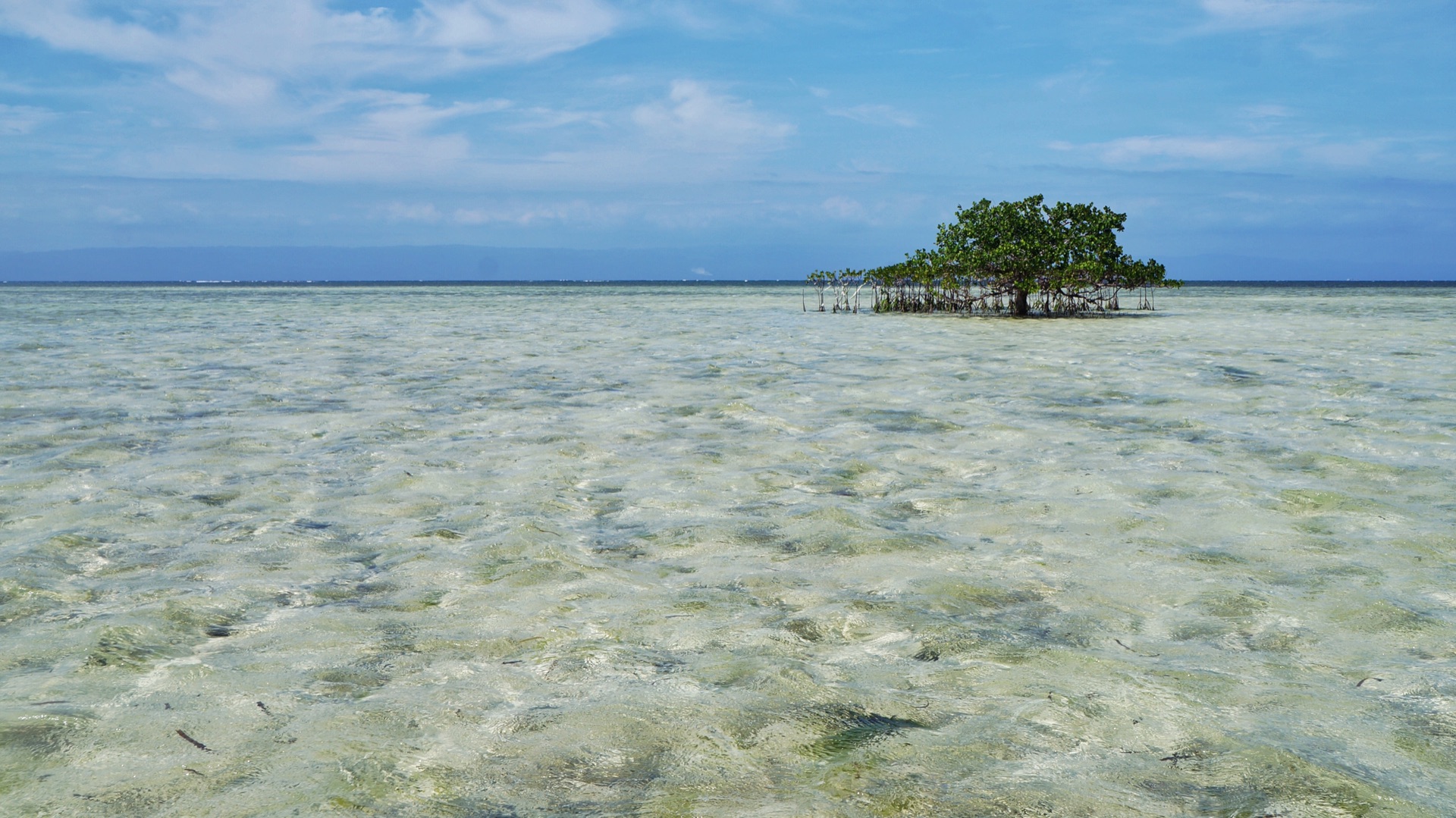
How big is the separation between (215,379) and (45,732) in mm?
11663

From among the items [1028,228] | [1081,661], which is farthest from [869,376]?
[1028,228]

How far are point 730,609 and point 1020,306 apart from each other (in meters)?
32.5

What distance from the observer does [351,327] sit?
28.3 m

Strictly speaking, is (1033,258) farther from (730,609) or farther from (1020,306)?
(730,609)

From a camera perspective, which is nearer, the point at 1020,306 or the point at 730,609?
the point at 730,609

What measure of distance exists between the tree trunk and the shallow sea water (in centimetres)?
2396

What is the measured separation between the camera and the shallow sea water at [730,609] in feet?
9.05

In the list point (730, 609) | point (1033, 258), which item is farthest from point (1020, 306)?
point (730, 609)

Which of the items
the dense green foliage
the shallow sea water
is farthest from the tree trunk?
the shallow sea water

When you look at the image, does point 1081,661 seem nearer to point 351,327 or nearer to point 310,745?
point 310,745

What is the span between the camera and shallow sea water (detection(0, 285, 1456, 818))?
109 inches

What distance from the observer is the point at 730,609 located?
4289 mm

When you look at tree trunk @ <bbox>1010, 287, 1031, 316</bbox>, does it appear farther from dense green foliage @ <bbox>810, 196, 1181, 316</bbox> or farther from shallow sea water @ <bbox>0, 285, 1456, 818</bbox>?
shallow sea water @ <bbox>0, 285, 1456, 818</bbox>

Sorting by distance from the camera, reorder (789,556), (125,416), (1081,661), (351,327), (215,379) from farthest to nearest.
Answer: (351,327) < (215,379) < (125,416) < (789,556) < (1081,661)
